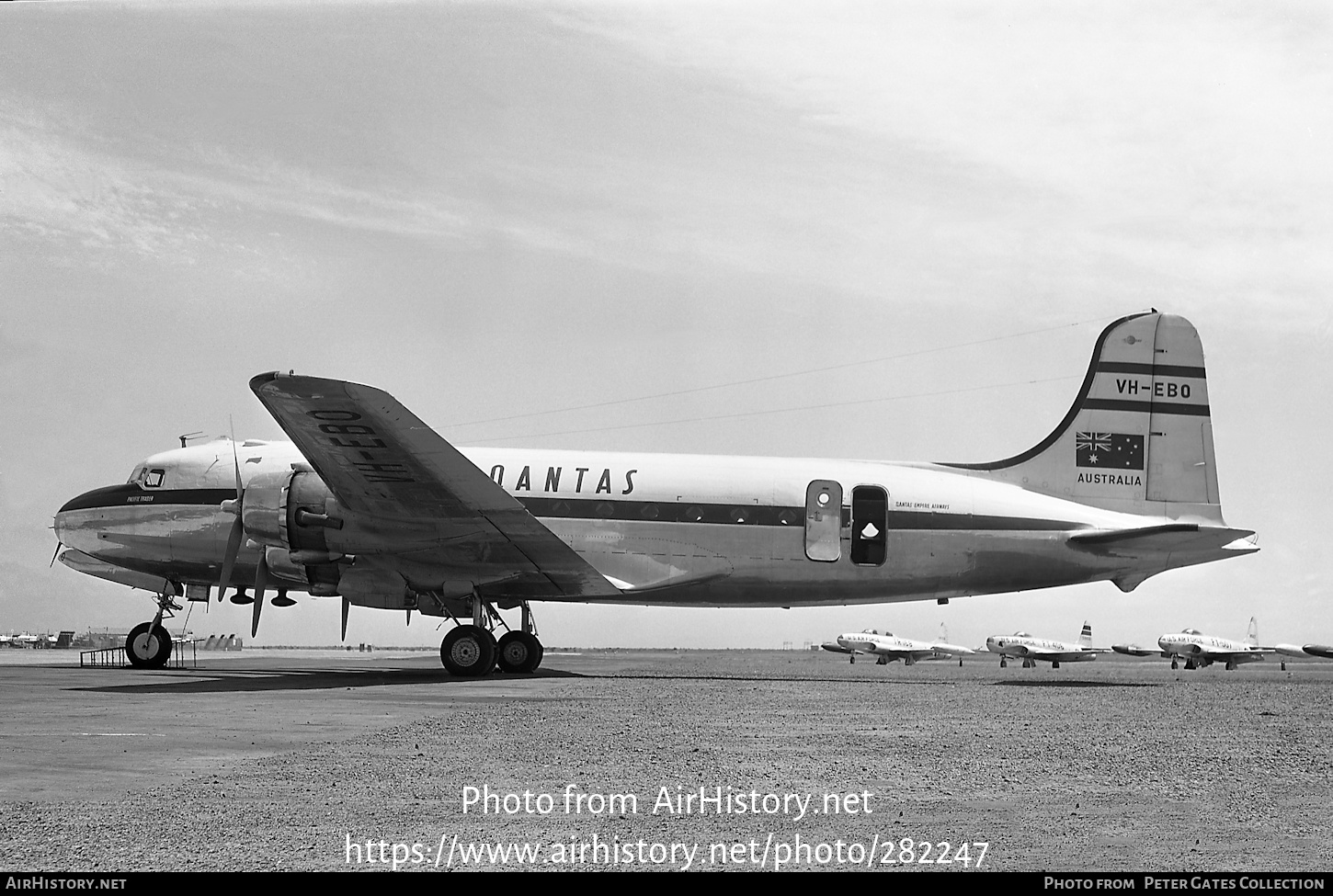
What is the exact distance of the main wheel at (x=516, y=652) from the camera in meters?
25.3

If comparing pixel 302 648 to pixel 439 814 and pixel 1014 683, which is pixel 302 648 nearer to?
pixel 1014 683

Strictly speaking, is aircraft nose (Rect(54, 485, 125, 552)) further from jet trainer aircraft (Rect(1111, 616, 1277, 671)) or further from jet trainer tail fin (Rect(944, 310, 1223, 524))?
jet trainer aircraft (Rect(1111, 616, 1277, 671))

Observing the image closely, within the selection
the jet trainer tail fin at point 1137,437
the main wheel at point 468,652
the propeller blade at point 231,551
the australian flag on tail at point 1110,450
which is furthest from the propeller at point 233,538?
the australian flag on tail at point 1110,450

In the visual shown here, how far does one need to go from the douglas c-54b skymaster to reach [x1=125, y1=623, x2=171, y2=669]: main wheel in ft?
0.64

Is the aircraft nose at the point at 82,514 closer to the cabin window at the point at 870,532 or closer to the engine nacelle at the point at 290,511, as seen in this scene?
the engine nacelle at the point at 290,511

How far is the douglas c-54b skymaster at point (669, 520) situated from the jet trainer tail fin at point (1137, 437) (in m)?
0.04

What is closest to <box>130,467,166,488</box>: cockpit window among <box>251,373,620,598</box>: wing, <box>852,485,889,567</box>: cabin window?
<box>251,373,620,598</box>: wing

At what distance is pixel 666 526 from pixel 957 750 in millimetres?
12563

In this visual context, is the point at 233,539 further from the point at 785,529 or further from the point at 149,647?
the point at 785,529

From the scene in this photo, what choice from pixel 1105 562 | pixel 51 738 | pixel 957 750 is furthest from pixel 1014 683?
pixel 51 738

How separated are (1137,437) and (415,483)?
1547 cm

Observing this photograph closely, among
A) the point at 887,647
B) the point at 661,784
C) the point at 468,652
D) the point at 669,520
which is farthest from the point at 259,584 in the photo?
the point at 887,647

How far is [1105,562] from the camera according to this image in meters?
24.2
